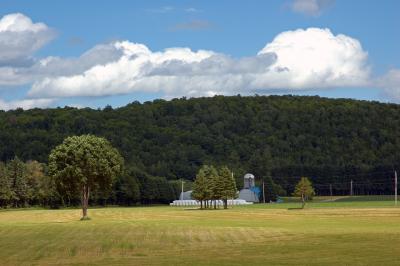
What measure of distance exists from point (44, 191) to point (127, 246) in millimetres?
137235

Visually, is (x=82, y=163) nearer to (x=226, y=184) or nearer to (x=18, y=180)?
(x=226, y=184)

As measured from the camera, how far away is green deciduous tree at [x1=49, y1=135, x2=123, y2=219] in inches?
3844

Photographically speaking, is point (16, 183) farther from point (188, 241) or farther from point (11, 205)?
point (188, 241)

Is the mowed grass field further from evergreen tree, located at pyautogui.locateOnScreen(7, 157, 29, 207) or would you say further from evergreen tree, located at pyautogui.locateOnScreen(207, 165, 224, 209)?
Result: evergreen tree, located at pyautogui.locateOnScreen(7, 157, 29, 207)

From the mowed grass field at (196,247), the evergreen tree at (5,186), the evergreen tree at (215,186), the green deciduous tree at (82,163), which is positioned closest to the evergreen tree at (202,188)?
the evergreen tree at (215,186)

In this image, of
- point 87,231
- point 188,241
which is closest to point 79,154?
point 87,231

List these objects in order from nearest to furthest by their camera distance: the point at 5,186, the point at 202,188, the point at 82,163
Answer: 1. the point at 82,163
2. the point at 202,188
3. the point at 5,186

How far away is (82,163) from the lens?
97812 millimetres

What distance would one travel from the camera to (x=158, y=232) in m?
62.1

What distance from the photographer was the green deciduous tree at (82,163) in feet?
320

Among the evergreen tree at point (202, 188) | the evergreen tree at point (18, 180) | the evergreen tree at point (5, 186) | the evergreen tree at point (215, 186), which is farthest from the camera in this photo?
the evergreen tree at point (18, 180)

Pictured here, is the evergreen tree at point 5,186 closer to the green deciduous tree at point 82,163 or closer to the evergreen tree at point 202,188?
the evergreen tree at point 202,188

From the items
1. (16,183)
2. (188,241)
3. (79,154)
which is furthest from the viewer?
(16,183)

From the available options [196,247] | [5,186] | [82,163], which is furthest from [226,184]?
[196,247]
